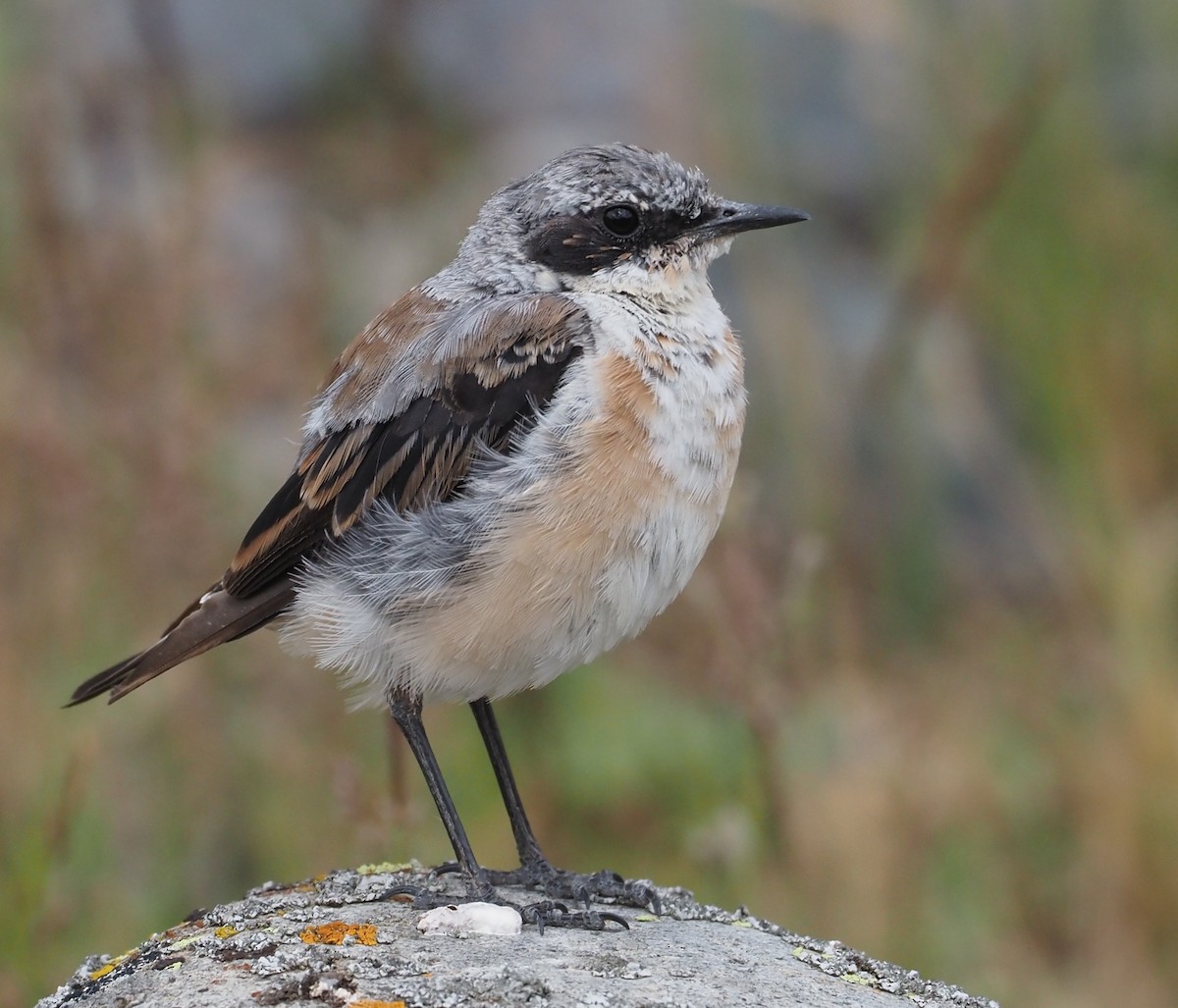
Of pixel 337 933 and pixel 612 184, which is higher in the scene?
pixel 612 184

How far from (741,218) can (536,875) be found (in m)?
2.22

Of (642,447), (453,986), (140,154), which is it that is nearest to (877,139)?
(140,154)

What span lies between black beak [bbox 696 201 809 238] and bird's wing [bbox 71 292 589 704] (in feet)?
1.91

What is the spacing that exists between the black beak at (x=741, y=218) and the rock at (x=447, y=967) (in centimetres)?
220

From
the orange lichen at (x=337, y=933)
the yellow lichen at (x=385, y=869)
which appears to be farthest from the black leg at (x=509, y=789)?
the orange lichen at (x=337, y=933)

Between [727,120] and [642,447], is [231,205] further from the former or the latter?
[642,447]

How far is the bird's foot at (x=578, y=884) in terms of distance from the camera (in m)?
4.43

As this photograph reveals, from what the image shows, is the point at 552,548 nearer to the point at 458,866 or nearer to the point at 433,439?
the point at 433,439

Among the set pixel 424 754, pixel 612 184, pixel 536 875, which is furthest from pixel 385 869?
pixel 612 184

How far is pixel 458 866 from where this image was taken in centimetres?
451

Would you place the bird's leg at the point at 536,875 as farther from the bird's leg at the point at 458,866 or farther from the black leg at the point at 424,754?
the black leg at the point at 424,754

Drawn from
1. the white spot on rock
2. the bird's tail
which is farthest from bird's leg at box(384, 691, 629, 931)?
the bird's tail

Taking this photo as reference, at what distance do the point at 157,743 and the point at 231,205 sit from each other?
6.04m

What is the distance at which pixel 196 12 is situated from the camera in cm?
1270
